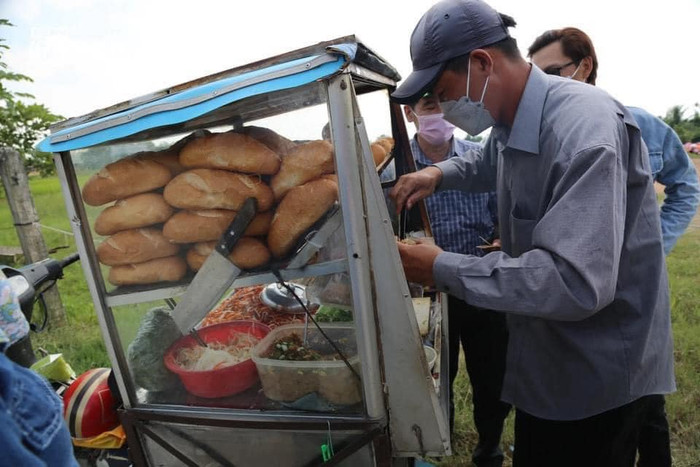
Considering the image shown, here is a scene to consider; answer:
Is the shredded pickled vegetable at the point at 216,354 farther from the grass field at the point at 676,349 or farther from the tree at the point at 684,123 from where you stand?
the tree at the point at 684,123

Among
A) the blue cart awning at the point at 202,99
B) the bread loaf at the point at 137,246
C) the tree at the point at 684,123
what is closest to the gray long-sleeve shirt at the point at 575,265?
the blue cart awning at the point at 202,99

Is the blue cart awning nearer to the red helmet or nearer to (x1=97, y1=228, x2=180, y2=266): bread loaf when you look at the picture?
(x1=97, y1=228, x2=180, y2=266): bread loaf

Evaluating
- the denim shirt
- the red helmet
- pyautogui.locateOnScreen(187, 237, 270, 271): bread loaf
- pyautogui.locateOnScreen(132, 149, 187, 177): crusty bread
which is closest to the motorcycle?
the red helmet

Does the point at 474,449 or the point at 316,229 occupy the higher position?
the point at 316,229

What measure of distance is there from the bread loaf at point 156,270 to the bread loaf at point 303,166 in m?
0.46

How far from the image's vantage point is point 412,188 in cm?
240

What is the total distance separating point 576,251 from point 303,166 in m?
0.92

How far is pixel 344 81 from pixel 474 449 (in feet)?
10.3

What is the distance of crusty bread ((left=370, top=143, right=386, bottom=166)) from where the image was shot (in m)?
2.27

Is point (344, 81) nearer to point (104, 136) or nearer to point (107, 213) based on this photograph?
point (104, 136)

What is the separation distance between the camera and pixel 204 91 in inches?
48.8

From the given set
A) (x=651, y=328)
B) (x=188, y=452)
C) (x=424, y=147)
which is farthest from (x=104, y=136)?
(x=424, y=147)

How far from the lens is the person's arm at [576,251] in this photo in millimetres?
1252

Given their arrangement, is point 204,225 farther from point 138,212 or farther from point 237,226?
point 138,212
